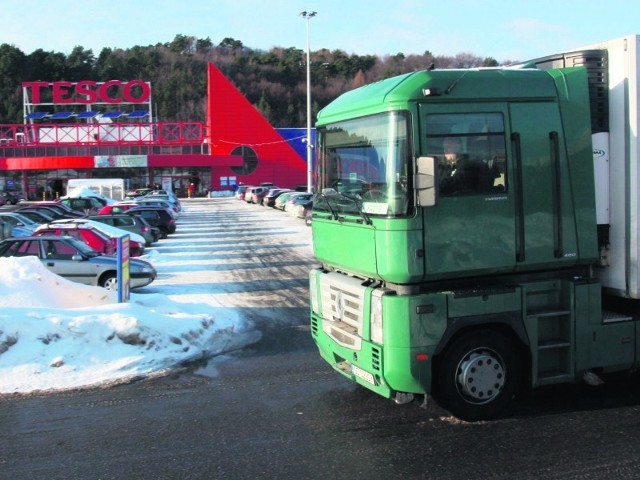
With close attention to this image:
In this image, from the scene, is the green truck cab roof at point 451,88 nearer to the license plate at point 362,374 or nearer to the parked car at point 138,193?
the license plate at point 362,374

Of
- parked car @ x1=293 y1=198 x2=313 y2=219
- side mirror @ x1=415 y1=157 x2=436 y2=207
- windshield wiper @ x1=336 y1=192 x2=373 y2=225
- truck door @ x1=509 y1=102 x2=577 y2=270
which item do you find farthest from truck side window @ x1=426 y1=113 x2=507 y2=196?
parked car @ x1=293 y1=198 x2=313 y2=219

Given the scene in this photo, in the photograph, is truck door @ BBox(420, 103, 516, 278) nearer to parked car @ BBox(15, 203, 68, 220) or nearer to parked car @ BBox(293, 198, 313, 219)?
parked car @ BBox(15, 203, 68, 220)

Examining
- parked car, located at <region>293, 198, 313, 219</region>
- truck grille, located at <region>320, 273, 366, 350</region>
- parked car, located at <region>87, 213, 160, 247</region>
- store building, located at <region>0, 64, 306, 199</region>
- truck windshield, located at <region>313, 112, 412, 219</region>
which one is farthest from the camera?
store building, located at <region>0, 64, 306, 199</region>

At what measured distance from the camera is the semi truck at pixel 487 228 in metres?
5.58

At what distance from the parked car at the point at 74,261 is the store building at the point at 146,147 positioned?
60448mm

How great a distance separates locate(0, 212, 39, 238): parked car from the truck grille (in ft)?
57.7

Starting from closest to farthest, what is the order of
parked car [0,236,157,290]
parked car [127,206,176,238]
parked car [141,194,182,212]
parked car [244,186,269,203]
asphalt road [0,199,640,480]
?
1. asphalt road [0,199,640,480]
2. parked car [0,236,157,290]
3. parked car [127,206,176,238]
4. parked car [141,194,182,212]
5. parked car [244,186,269,203]

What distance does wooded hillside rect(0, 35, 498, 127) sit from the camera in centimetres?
11700

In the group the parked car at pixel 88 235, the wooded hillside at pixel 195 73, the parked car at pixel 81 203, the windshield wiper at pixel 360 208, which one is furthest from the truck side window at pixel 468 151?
the wooded hillside at pixel 195 73

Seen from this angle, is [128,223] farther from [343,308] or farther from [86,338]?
[343,308]

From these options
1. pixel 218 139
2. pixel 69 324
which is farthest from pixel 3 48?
pixel 69 324

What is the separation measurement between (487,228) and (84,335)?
5.43 meters

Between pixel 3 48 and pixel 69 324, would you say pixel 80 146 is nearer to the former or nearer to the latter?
pixel 3 48

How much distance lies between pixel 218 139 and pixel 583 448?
72420 mm
